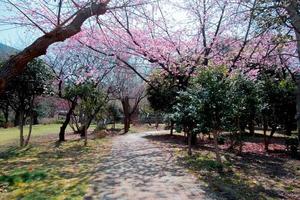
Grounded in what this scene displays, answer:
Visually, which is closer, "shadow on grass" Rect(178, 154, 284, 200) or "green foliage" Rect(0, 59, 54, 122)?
"shadow on grass" Rect(178, 154, 284, 200)

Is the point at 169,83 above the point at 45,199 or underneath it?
above

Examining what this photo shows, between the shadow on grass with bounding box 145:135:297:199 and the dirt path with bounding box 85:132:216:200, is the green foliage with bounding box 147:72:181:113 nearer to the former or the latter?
the shadow on grass with bounding box 145:135:297:199

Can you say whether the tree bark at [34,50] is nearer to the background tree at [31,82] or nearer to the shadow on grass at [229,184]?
the shadow on grass at [229,184]

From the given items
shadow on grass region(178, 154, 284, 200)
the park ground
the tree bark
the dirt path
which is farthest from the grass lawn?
shadow on grass region(178, 154, 284, 200)

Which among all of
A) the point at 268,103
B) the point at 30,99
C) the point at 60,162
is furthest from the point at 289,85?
the point at 30,99

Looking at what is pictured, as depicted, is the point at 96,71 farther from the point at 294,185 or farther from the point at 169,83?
the point at 294,185

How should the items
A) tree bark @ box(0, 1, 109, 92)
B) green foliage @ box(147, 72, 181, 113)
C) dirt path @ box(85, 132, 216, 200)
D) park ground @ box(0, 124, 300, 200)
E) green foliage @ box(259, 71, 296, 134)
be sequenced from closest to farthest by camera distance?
tree bark @ box(0, 1, 109, 92), dirt path @ box(85, 132, 216, 200), park ground @ box(0, 124, 300, 200), green foliage @ box(259, 71, 296, 134), green foliage @ box(147, 72, 181, 113)

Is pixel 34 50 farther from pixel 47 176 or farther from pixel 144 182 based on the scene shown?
pixel 144 182

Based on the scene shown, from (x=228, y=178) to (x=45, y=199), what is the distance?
4.38 meters

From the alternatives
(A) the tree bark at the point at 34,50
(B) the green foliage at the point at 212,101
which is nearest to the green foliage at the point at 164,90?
(B) the green foliage at the point at 212,101

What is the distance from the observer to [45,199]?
20.6 feet

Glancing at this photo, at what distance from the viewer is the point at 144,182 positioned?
8.08 metres

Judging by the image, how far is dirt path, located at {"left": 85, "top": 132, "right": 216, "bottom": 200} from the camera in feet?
22.2

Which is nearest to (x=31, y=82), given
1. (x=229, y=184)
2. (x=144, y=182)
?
(x=144, y=182)
